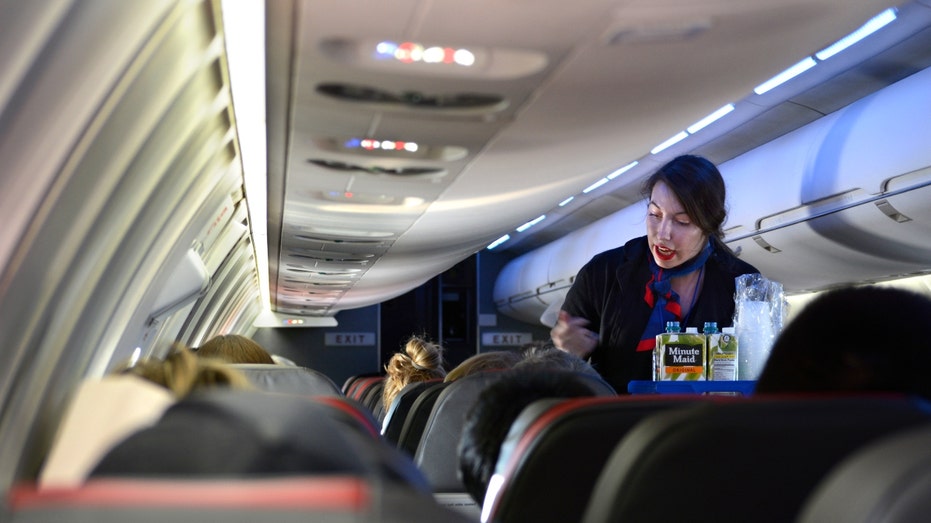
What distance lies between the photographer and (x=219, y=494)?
3.19 feet

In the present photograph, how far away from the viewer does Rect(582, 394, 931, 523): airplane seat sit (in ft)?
4.61

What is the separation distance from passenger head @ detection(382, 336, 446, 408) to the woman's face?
4.27 m

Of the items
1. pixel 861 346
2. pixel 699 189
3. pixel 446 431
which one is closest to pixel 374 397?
pixel 446 431

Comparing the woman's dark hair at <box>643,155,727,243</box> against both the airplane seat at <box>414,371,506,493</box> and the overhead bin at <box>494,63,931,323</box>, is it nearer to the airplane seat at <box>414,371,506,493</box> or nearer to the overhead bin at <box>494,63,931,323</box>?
the airplane seat at <box>414,371,506,493</box>

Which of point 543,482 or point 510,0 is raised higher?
point 510,0

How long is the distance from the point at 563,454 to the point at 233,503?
980 mm

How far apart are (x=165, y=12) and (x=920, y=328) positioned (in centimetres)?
248

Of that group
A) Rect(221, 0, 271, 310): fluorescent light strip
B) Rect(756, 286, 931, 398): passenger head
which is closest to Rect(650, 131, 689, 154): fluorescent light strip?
Rect(221, 0, 271, 310): fluorescent light strip

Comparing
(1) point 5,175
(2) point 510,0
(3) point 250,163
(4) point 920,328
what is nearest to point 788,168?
(3) point 250,163

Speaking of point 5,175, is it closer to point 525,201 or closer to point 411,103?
point 411,103

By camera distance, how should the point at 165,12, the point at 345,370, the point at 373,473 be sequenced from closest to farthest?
the point at 373,473 → the point at 165,12 → the point at 345,370

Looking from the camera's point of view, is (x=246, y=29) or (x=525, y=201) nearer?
(x=246, y=29)

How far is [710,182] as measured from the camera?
412 centimetres

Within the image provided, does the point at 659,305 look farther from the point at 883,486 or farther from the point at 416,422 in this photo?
the point at 883,486
